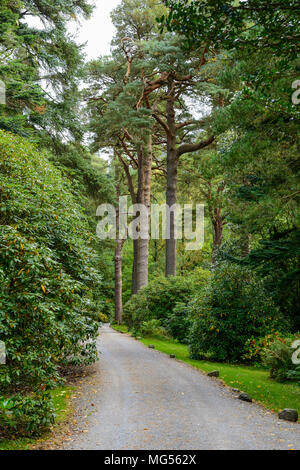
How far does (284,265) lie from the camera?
10.6 meters

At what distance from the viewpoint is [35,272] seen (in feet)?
17.9

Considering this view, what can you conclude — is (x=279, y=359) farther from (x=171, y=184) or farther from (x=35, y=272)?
(x=171, y=184)

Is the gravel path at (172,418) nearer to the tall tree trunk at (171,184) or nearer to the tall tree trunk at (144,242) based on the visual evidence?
the tall tree trunk at (171,184)

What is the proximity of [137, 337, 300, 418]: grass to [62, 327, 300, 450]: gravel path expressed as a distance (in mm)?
351

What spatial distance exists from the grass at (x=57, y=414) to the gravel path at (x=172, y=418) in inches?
14.7

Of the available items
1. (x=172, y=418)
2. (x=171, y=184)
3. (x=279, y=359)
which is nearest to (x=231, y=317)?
(x=279, y=359)

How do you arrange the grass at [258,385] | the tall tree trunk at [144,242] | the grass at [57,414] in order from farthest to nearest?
1. the tall tree trunk at [144,242]
2. the grass at [258,385]
3. the grass at [57,414]

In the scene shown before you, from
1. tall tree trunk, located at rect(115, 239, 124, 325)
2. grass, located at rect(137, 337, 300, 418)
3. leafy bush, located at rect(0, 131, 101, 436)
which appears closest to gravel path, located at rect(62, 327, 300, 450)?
grass, located at rect(137, 337, 300, 418)

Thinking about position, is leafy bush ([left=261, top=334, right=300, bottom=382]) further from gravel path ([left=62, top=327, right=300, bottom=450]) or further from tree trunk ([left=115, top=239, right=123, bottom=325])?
tree trunk ([left=115, top=239, right=123, bottom=325])

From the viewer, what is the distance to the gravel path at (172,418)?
5039 mm

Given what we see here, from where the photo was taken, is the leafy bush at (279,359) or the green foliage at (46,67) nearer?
the leafy bush at (279,359)

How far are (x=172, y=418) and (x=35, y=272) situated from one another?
3.17 meters

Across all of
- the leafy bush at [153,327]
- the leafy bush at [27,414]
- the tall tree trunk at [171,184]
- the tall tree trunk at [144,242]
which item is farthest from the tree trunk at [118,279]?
the leafy bush at [27,414]

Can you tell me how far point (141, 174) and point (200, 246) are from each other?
53.1 ft
